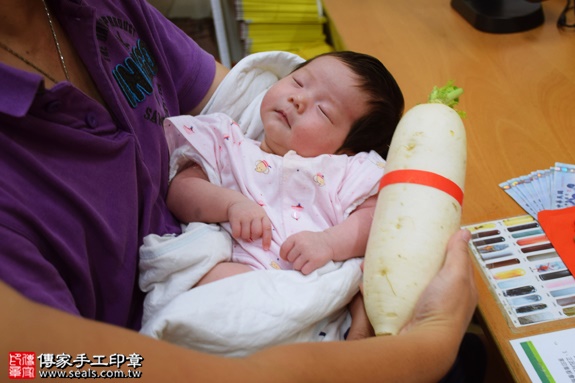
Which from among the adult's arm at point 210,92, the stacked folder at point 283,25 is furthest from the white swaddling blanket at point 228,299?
the stacked folder at point 283,25

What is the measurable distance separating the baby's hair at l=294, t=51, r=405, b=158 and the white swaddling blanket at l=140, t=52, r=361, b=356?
1.17 feet

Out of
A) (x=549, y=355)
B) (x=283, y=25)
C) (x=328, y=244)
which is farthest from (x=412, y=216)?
A: (x=283, y=25)

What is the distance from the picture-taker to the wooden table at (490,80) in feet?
3.51

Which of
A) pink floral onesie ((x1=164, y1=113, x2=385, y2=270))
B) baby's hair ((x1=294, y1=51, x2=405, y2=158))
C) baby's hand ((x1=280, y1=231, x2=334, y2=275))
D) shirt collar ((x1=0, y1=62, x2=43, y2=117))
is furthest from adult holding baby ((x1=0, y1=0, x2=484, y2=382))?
baby's hair ((x1=294, y1=51, x2=405, y2=158))

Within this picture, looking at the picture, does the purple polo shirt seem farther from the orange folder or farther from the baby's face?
the orange folder

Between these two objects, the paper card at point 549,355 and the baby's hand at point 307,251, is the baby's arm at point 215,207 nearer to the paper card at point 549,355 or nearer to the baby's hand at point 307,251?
the baby's hand at point 307,251

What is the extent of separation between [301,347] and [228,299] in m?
0.22

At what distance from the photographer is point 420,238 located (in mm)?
828

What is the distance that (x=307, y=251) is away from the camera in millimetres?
909

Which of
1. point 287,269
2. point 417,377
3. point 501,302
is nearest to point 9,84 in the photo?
point 287,269

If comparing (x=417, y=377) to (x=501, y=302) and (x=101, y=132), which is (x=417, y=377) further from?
(x=101, y=132)

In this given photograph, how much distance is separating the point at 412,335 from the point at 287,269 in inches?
12.3

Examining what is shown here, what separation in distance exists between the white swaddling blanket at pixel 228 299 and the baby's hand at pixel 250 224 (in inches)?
1.5

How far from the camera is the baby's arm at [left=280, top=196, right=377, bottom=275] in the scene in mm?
909
